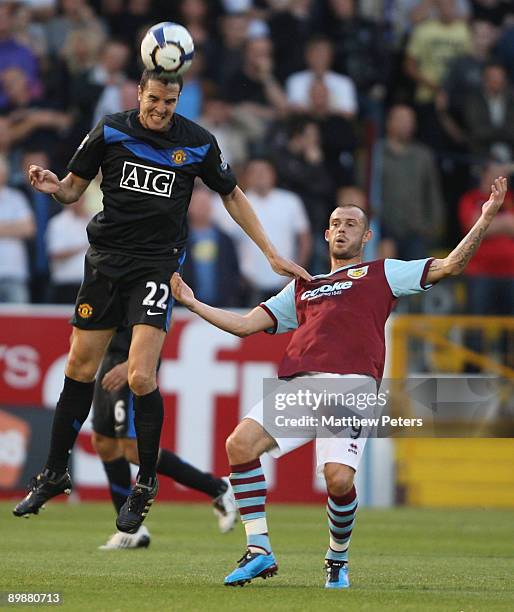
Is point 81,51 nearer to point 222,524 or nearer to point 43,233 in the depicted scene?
point 43,233

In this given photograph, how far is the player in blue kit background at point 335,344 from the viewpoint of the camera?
7.80 meters

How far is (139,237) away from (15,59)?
9216 millimetres

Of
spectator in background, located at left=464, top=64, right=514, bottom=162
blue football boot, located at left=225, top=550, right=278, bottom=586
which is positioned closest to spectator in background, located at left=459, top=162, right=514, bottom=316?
spectator in background, located at left=464, top=64, right=514, bottom=162

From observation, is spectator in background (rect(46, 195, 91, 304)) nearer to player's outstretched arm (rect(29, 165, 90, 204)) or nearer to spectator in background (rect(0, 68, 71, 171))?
spectator in background (rect(0, 68, 71, 171))

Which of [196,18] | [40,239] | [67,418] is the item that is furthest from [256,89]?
[67,418]

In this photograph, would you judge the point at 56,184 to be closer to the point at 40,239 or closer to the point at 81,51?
the point at 40,239

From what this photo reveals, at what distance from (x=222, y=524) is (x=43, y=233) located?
223 inches

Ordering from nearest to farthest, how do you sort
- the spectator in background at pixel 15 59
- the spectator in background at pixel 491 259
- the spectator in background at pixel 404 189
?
the spectator in background at pixel 491 259
the spectator in background at pixel 404 189
the spectator in background at pixel 15 59

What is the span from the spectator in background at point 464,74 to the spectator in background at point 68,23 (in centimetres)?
449

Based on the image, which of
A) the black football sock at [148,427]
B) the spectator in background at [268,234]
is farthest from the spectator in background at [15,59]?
the black football sock at [148,427]

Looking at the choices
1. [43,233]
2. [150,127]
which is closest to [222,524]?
[150,127]

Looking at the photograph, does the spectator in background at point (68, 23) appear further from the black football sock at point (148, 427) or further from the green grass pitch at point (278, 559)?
the black football sock at point (148, 427)

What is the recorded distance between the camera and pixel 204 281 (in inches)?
609

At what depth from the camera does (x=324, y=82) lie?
17.2m
